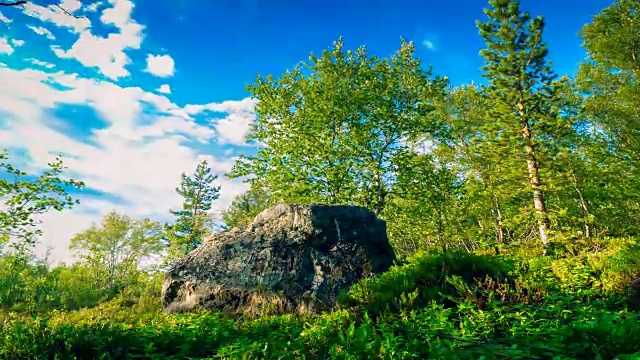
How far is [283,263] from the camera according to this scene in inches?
361

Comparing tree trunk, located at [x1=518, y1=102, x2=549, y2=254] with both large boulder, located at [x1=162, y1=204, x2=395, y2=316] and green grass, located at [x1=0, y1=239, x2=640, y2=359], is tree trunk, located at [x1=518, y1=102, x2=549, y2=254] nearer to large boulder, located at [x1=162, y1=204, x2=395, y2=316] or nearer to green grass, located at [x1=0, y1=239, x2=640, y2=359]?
green grass, located at [x1=0, y1=239, x2=640, y2=359]

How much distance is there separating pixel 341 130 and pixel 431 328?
585 inches

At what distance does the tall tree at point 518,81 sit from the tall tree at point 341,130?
11.1 ft

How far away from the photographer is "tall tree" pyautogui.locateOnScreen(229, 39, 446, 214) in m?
16.8

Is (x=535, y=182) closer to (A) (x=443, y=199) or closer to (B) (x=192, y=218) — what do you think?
(A) (x=443, y=199)

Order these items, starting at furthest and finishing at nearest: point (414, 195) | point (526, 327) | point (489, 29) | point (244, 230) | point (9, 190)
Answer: point (414, 195)
point (489, 29)
point (9, 190)
point (244, 230)
point (526, 327)

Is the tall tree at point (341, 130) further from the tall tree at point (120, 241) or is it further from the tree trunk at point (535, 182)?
the tall tree at point (120, 241)

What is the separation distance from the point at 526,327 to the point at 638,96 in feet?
72.1

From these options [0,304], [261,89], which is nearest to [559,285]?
[261,89]

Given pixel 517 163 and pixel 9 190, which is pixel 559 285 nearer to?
pixel 517 163

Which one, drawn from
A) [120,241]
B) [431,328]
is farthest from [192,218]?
[431,328]

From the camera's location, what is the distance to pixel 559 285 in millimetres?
6465

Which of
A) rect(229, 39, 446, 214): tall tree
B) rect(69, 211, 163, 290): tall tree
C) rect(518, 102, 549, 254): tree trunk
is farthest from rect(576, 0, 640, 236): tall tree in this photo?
rect(69, 211, 163, 290): tall tree

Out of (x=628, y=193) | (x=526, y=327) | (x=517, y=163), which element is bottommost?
(x=526, y=327)
